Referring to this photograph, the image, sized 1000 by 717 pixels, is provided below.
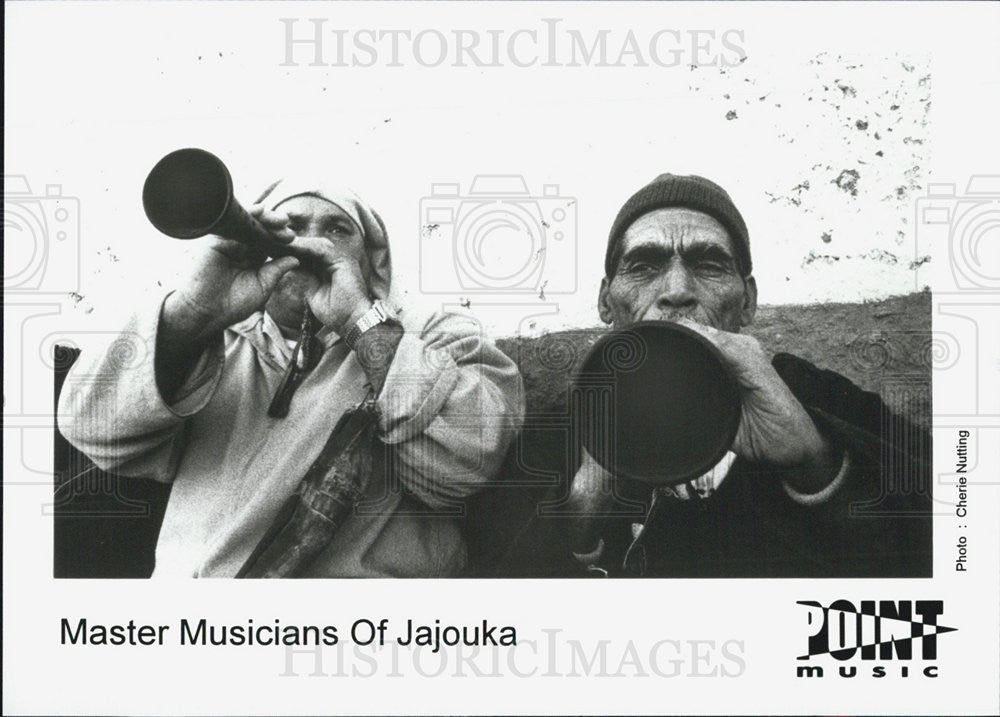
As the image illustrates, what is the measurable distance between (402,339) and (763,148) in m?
1.52

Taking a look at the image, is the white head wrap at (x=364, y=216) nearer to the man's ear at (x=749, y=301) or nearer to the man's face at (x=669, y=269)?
the man's face at (x=669, y=269)

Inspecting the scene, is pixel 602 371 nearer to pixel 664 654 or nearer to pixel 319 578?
pixel 664 654

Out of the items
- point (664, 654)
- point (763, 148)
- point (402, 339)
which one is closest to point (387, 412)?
point (402, 339)

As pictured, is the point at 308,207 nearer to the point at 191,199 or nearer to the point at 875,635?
the point at 191,199

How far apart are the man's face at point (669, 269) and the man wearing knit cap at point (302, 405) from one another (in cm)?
49

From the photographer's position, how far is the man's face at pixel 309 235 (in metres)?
3.85

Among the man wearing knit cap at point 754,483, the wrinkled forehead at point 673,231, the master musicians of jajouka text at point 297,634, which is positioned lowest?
the master musicians of jajouka text at point 297,634

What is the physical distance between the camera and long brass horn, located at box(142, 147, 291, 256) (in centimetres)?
379

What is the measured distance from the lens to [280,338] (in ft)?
12.6

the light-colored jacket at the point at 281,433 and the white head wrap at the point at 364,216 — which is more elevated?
the white head wrap at the point at 364,216

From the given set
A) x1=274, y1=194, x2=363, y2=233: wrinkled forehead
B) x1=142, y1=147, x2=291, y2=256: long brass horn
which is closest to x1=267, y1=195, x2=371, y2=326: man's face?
x1=274, y1=194, x2=363, y2=233: wrinkled forehead

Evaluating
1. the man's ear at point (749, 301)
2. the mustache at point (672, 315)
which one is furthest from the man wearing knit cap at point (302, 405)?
the man's ear at point (749, 301)

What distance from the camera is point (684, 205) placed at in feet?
12.6

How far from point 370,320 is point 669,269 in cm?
112
